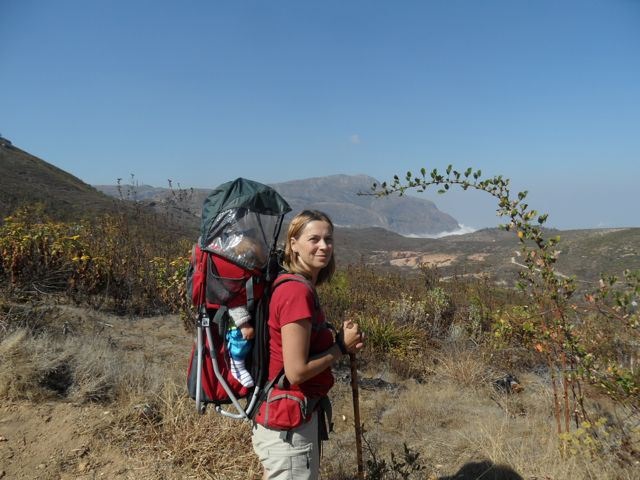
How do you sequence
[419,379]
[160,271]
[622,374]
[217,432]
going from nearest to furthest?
[622,374], [217,432], [419,379], [160,271]

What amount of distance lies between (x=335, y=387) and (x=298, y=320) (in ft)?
10.8

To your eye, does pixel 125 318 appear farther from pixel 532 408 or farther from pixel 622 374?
pixel 622 374

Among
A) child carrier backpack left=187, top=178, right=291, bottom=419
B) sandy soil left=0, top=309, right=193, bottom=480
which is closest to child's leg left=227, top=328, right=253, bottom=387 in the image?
child carrier backpack left=187, top=178, right=291, bottom=419

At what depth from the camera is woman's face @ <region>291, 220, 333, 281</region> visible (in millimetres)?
1812

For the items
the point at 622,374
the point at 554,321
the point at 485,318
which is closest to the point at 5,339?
the point at 554,321

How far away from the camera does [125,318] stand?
627 centimetres

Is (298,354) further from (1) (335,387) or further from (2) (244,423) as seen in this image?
(1) (335,387)

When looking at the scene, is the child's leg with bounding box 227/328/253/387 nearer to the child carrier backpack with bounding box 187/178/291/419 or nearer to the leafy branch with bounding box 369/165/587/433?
the child carrier backpack with bounding box 187/178/291/419

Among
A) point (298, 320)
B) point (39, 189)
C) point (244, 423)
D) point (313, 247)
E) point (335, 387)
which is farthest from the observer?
point (39, 189)

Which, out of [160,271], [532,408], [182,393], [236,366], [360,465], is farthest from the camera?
[160,271]

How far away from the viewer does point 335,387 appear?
4.61m

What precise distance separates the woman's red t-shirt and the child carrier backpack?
47mm

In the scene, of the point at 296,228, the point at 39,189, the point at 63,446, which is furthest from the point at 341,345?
the point at 39,189

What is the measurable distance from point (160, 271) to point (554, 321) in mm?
5566
